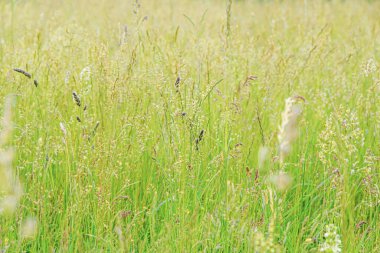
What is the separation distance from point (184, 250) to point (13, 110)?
140 cm

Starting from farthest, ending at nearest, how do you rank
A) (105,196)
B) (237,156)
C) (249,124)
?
1. (249,124)
2. (237,156)
3. (105,196)

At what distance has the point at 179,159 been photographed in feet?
6.14

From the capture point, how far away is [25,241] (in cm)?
195

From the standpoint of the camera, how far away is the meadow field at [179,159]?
166cm

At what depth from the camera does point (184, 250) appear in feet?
5.18

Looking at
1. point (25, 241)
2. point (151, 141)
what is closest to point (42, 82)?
point (151, 141)

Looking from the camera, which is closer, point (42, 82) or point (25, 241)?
point (25, 241)

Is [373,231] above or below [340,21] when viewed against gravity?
below

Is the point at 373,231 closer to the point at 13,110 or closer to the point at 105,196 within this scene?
the point at 105,196

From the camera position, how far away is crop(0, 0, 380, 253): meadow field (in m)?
1.66

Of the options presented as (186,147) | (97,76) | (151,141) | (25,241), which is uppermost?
(97,76)

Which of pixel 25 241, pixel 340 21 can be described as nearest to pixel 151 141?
pixel 25 241

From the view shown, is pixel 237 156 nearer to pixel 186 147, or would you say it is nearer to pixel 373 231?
pixel 186 147

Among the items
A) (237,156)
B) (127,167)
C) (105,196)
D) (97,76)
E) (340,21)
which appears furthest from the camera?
(340,21)
